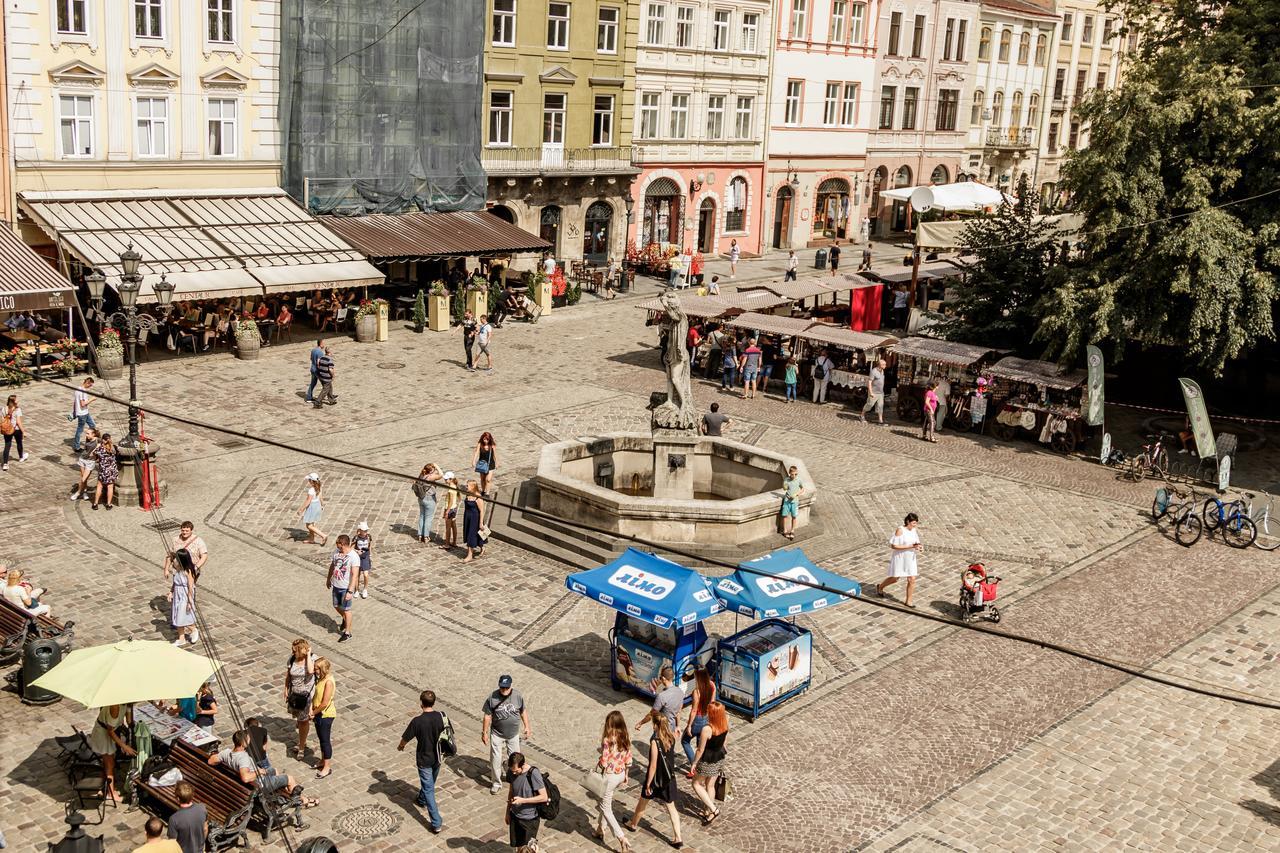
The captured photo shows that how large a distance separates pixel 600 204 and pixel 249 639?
33.6m

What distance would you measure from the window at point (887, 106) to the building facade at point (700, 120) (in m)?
9.18

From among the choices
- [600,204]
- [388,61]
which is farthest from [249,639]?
[600,204]

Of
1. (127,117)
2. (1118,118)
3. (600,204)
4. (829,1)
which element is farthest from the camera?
(829,1)

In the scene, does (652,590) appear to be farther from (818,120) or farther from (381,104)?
(818,120)

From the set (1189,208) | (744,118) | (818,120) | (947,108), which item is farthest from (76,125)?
(947,108)

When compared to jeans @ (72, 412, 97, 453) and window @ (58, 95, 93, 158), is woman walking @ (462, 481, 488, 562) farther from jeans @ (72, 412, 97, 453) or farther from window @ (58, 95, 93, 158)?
window @ (58, 95, 93, 158)

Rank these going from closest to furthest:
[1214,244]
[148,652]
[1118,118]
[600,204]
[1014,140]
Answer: [148,652]
[1214,244]
[1118,118]
[600,204]
[1014,140]

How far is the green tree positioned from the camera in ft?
105

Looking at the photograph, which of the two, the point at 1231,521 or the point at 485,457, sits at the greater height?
the point at 485,457

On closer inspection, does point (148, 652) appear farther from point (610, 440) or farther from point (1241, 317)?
point (1241, 317)

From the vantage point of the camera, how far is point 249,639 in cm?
1731

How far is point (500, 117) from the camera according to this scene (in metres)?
43.8

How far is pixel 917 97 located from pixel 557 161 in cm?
2424

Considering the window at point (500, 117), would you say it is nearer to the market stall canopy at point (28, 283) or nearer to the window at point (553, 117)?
the window at point (553, 117)
